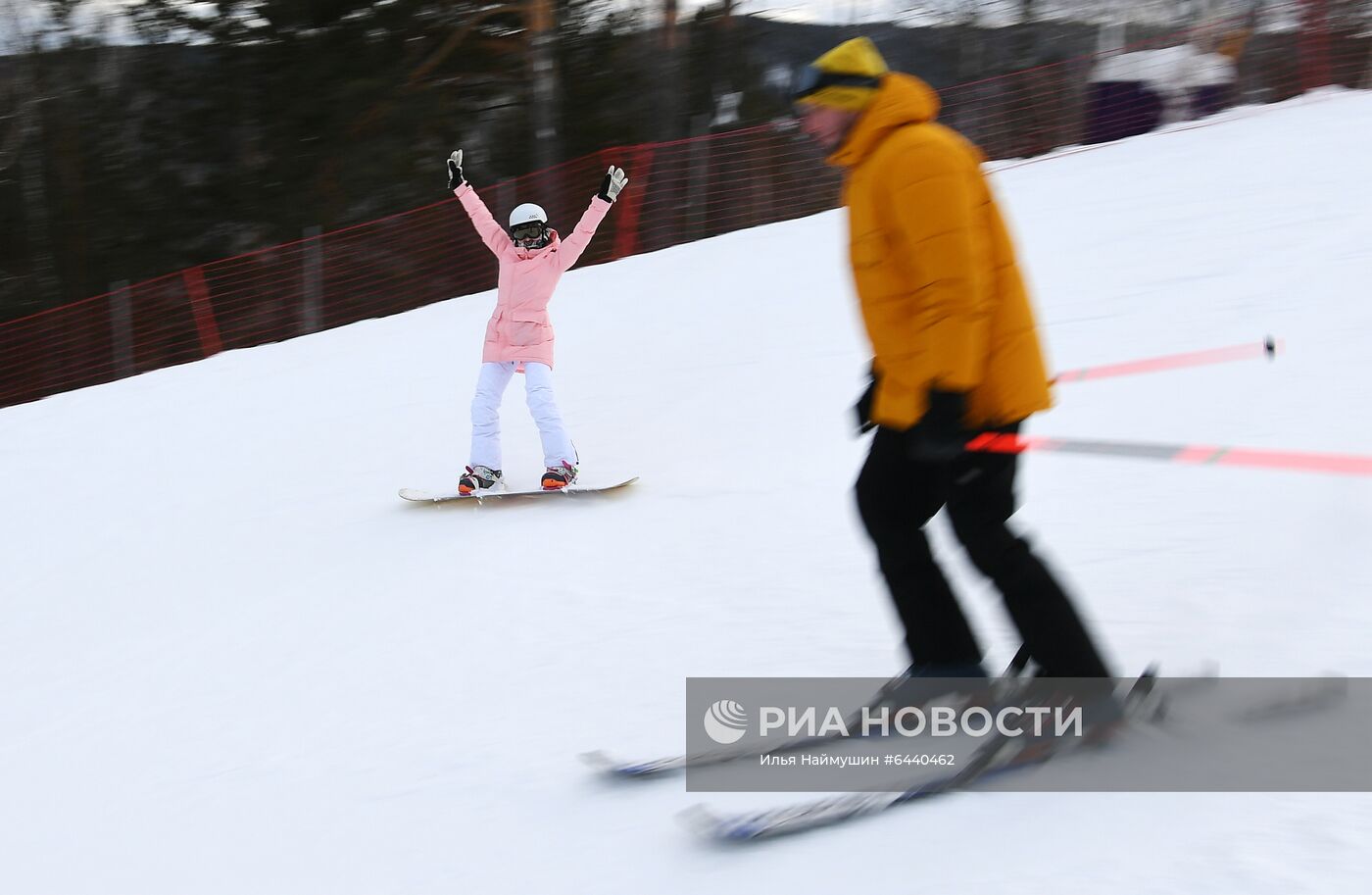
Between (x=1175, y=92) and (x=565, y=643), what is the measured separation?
36.1ft

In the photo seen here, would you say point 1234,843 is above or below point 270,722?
above

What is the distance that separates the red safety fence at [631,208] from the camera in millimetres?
11984

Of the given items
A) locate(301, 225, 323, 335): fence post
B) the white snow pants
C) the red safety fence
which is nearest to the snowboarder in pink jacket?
the white snow pants

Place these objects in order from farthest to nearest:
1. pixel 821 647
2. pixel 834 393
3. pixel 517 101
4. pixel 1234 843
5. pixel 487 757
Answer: pixel 517 101
pixel 834 393
pixel 821 647
pixel 487 757
pixel 1234 843

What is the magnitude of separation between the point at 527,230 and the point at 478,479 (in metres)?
1.13

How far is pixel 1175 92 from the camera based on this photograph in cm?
1230

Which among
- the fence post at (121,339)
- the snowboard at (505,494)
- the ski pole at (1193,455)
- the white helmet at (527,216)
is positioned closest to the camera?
the ski pole at (1193,455)

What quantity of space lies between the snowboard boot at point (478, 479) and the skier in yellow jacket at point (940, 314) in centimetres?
321

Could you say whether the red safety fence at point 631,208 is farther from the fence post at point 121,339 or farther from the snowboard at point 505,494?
the snowboard at point 505,494

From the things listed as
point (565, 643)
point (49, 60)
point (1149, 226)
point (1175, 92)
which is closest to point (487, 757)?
point (565, 643)

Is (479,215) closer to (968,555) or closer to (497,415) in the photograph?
(497,415)

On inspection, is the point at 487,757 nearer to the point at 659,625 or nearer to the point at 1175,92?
the point at 659,625
